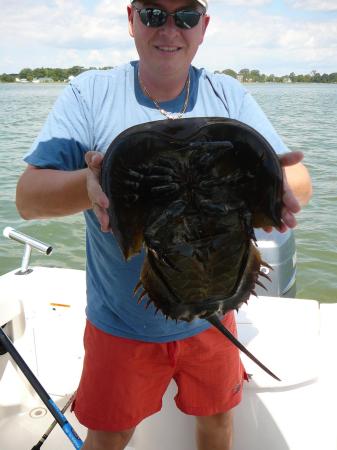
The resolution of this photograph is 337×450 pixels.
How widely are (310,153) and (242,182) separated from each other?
1491 centimetres

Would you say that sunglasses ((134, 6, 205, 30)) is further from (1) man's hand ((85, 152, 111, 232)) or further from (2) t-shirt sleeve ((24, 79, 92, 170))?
(1) man's hand ((85, 152, 111, 232))

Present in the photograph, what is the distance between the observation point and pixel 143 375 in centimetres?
241

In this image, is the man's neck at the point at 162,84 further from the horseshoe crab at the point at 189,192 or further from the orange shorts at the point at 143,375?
the orange shorts at the point at 143,375

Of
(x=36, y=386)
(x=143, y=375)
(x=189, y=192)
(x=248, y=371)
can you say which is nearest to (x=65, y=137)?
(x=189, y=192)

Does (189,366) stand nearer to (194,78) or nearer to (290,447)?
(290,447)

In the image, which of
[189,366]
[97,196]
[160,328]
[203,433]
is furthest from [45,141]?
[203,433]

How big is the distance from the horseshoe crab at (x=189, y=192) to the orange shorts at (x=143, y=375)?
0.86m

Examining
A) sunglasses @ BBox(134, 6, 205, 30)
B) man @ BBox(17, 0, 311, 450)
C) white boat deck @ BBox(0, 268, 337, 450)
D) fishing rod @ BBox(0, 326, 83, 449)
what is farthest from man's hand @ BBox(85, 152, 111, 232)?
white boat deck @ BBox(0, 268, 337, 450)

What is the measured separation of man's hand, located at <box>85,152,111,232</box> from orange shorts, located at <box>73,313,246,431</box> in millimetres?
933

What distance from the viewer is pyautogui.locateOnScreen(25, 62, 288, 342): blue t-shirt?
223 centimetres

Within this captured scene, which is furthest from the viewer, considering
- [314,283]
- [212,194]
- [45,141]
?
[314,283]

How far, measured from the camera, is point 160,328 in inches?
91.9

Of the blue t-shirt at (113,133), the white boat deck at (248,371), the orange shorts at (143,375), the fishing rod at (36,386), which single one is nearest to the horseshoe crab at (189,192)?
the blue t-shirt at (113,133)

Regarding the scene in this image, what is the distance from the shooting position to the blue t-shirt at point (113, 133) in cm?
223
